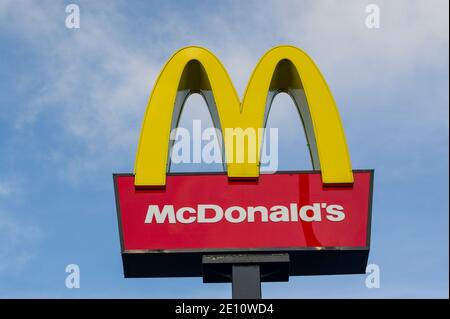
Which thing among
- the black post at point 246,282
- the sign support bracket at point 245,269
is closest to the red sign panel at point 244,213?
the sign support bracket at point 245,269

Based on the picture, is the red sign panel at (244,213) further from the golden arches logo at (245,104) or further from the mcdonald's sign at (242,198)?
the golden arches logo at (245,104)

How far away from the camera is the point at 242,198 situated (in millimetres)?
12562

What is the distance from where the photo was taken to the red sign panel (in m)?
12.2

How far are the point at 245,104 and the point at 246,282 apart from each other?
346 centimetres

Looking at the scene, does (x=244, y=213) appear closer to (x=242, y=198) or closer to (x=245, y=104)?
(x=242, y=198)

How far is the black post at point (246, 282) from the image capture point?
11.5 m

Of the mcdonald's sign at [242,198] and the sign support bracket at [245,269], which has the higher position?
the mcdonald's sign at [242,198]

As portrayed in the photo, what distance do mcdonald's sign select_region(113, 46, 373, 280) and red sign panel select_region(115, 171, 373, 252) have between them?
0.02 meters

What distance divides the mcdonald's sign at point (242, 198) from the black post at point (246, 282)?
35 centimetres

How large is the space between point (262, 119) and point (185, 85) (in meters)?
1.93

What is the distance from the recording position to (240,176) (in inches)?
501

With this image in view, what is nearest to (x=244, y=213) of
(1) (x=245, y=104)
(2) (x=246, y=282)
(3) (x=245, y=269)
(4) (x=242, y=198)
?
(4) (x=242, y=198)
